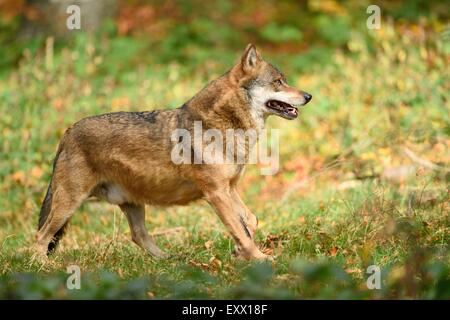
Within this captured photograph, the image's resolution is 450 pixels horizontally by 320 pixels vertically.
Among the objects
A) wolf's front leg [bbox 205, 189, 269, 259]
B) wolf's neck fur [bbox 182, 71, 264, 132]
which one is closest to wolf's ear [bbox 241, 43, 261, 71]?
wolf's neck fur [bbox 182, 71, 264, 132]

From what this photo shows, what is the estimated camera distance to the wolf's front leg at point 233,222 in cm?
689

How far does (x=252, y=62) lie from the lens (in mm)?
7492

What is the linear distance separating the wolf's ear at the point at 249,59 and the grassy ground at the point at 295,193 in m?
1.65

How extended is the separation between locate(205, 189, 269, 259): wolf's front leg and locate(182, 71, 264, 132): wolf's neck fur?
66 cm

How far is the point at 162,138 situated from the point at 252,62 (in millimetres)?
1162

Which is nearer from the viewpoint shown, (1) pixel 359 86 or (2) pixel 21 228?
(2) pixel 21 228

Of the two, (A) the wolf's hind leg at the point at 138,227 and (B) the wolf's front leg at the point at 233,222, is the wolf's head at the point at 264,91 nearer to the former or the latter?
(B) the wolf's front leg at the point at 233,222

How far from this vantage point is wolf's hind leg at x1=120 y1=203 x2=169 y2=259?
7.76 meters

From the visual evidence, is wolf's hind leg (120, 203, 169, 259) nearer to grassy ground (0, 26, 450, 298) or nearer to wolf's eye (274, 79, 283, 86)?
grassy ground (0, 26, 450, 298)

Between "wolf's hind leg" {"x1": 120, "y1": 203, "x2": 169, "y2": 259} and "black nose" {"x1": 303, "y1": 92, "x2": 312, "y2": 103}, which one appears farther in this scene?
"wolf's hind leg" {"x1": 120, "y1": 203, "x2": 169, "y2": 259}

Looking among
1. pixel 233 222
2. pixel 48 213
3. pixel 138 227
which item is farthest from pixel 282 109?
pixel 48 213

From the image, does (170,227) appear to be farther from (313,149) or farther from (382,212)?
(313,149)
